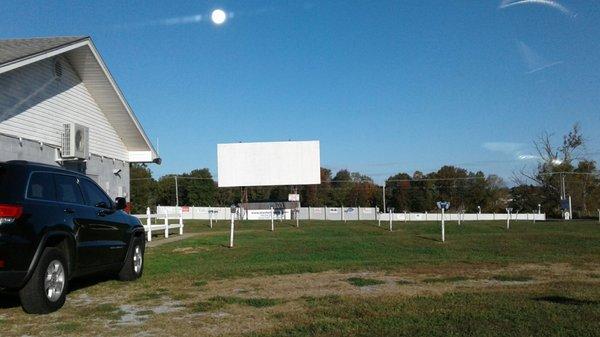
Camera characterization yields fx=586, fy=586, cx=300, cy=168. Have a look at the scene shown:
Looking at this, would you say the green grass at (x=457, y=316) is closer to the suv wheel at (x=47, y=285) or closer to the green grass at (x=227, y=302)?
the green grass at (x=227, y=302)

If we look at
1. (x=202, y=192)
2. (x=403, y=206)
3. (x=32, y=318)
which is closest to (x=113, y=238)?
(x=32, y=318)

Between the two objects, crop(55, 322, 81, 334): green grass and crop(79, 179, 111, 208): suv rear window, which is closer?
crop(55, 322, 81, 334): green grass

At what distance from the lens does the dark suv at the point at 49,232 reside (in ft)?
21.7

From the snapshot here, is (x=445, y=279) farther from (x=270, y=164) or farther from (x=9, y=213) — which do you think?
(x=270, y=164)

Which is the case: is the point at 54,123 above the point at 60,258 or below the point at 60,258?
above

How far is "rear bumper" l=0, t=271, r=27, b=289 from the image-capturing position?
6.48m

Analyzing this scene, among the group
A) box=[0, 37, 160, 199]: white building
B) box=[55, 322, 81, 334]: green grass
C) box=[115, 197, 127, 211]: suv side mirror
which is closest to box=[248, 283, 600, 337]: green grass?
box=[55, 322, 81, 334]: green grass

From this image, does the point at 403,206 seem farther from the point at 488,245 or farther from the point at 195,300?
the point at 195,300

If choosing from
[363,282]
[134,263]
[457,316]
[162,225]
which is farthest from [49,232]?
[162,225]

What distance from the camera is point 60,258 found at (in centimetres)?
743

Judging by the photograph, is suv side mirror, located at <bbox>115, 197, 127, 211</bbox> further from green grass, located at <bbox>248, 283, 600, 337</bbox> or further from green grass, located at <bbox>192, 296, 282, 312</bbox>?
green grass, located at <bbox>248, 283, 600, 337</bbox>

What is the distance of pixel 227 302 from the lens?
7750mm

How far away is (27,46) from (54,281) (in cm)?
1181

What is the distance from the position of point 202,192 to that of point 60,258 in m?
95.8
